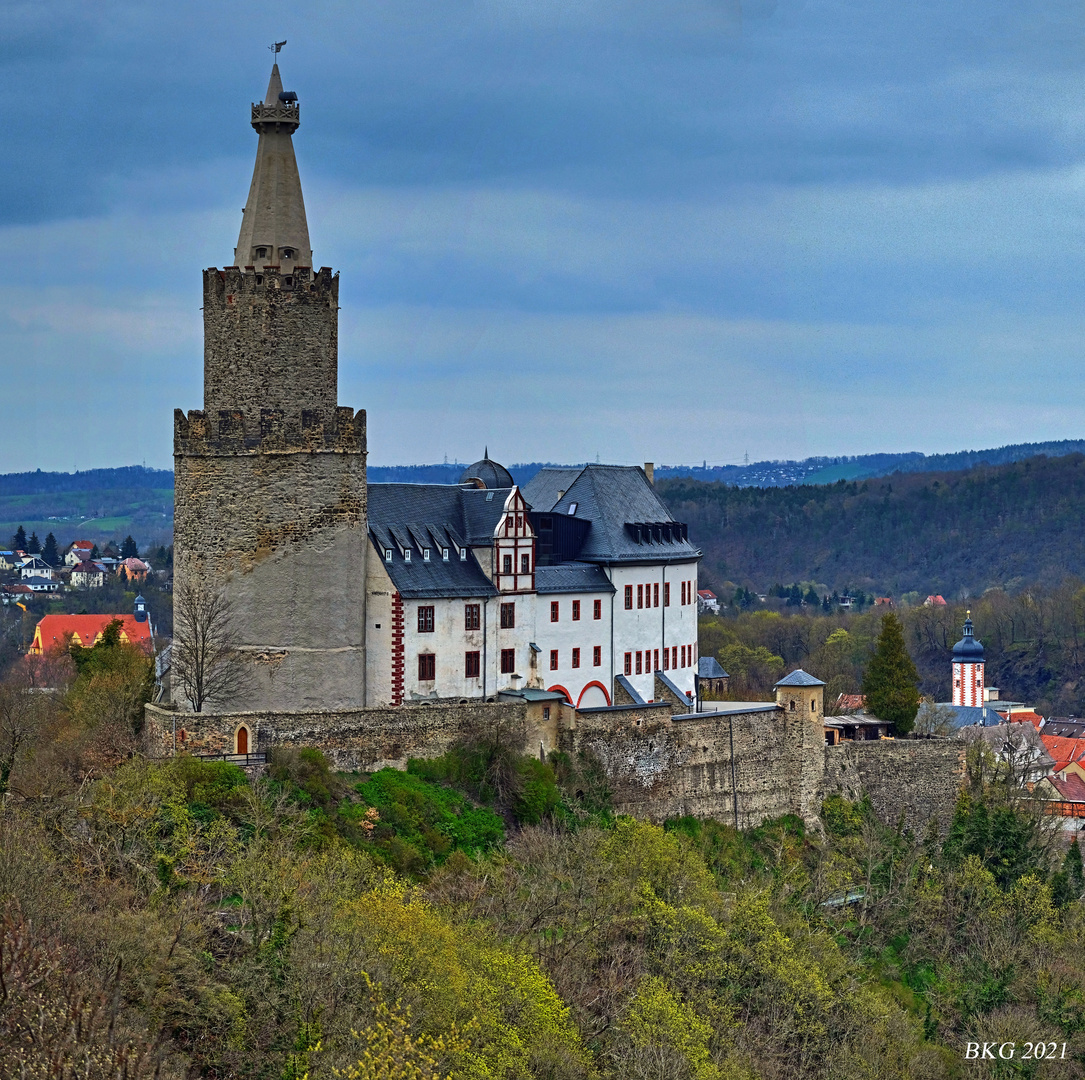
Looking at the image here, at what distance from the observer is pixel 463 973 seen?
41656 millimetres

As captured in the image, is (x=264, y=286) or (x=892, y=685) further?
(x=892, y=685)

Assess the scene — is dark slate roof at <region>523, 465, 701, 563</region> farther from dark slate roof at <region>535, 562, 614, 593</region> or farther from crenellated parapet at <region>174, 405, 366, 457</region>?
crenellated parapet at <region>174, 405, 366, 457</region>

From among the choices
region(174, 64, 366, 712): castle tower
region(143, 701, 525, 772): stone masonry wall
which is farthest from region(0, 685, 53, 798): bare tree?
region(174, 64, 366, 712): castle tower

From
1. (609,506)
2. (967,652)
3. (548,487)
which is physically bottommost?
(967,652)

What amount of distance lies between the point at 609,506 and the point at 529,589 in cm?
796

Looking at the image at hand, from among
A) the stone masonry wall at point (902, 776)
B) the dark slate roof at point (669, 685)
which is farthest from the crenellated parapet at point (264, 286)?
the stone masonry wall at point (902, 776)

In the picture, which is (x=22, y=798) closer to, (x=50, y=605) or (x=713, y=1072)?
(x=713, y=1072)

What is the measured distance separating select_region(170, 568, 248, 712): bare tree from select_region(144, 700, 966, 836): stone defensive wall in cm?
158

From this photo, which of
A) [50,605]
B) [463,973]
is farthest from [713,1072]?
[50,605]

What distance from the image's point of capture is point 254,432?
5716 cm

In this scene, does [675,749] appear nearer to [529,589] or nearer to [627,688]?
[627,688]

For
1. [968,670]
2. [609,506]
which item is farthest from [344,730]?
[968,670]

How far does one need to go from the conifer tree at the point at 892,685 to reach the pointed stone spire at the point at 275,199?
103ft

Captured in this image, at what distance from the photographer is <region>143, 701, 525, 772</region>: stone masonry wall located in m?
54.3
